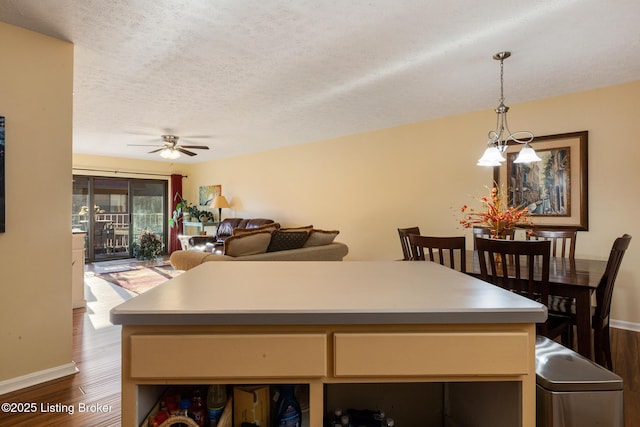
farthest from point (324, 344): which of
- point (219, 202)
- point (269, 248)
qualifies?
point (219, 202)

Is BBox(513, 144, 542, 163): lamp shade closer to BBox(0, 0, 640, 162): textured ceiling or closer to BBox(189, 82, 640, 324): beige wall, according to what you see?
BBox(0, 0, 640, 162): textured ceiling

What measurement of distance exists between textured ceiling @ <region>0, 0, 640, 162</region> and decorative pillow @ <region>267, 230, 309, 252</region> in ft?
4.67

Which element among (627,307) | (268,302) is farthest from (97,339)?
(627,307)

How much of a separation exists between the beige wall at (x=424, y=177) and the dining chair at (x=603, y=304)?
144 cm

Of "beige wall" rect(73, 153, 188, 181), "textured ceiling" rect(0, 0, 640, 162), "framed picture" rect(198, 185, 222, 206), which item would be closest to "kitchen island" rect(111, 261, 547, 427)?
"textured ceiling" rect(0, 0, 640, 162)

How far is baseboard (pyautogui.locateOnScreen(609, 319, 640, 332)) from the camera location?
2.98 m

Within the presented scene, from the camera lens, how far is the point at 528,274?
189 cm

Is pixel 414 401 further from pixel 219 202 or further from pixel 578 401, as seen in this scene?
pixel 219 202

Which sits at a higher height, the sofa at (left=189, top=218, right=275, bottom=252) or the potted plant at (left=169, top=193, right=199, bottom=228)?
the potted plant at (left=169, top=193, right=199, bottom=228)

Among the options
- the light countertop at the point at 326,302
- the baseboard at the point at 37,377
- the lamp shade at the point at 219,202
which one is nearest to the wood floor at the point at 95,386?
the baseboard at the point at 37,377

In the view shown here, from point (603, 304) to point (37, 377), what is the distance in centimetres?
346

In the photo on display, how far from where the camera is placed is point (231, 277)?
49.0 inches

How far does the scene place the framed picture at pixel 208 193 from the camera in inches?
295

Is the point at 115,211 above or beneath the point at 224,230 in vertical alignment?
above
